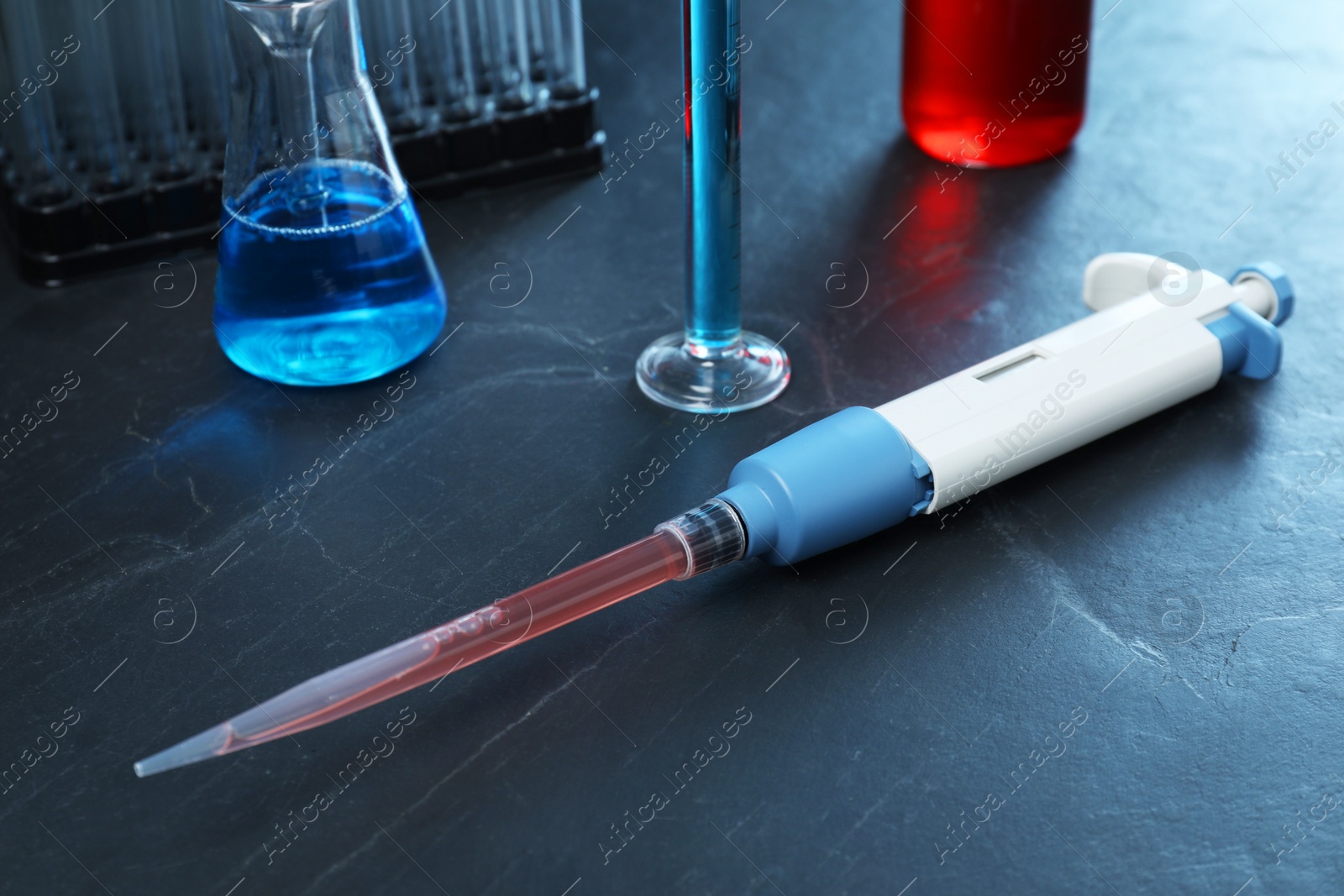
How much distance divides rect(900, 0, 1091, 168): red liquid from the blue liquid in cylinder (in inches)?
13.0

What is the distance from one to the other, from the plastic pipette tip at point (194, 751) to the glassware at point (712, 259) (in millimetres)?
283

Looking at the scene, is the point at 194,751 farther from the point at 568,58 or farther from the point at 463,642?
the point at 568,58

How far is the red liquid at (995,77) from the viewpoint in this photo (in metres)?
0.80

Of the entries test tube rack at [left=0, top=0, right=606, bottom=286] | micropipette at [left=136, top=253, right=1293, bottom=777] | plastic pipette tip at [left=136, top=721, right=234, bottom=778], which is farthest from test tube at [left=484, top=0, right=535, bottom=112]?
plastic pipette tip at [left=136, top=721, right=234, bottom=778]

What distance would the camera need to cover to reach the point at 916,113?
0.87 meters

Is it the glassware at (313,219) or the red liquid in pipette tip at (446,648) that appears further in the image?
the glassware at (313,219)

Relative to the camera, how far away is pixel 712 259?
26.0 inches

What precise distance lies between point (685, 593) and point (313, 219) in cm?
26

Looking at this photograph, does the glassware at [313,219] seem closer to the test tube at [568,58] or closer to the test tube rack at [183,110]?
the test tube rack at [183,110]

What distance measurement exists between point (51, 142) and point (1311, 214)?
0.69 m

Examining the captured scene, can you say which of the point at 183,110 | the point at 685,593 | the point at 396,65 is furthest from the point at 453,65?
the point at 685,593

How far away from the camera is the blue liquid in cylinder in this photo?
2.18 ft

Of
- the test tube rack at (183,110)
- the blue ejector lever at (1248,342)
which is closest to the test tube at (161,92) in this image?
the test tube rack at (183,110)

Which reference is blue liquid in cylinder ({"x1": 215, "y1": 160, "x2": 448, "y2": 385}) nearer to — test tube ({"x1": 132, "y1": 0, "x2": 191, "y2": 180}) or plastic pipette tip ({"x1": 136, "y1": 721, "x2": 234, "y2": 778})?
test tube ({"x1": 132, "y1": 0, "x2": 191, "y2": 180})
